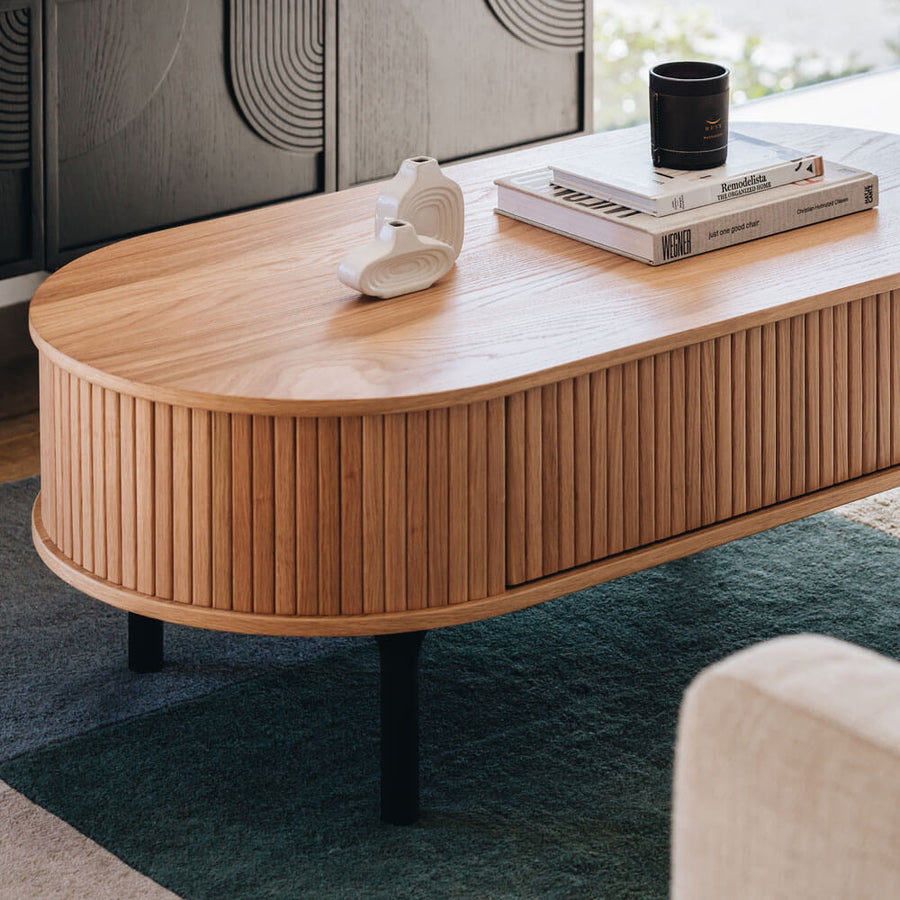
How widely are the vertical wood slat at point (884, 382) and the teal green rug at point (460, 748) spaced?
0.25m

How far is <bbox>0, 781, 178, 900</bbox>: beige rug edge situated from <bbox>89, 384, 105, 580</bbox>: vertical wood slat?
0.81 feet

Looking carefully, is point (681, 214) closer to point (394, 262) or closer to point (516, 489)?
point (394, 262)

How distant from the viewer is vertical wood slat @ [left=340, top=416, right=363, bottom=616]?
1.28 meters

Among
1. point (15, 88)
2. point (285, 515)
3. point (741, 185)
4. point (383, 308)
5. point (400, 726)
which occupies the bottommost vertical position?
point (400, 726)

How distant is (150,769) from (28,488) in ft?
2.63

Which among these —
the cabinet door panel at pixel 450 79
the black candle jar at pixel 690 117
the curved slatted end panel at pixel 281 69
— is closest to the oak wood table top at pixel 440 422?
the black candle jar at pixel 690 117

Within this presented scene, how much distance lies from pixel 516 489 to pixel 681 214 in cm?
45

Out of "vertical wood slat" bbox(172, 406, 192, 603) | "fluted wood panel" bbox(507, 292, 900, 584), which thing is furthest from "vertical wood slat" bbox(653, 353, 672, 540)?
"vertical wood slat" bbox(172, 406, 192, 603)

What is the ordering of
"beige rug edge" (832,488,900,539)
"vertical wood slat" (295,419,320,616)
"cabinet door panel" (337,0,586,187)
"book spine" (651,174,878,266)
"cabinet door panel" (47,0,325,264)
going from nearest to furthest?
"vertical wood slat" (295,419,320,616), "book spine" (651,174,878,266), "beige rug edge" (832,488,900,539), "cabinet door panel" (47,0,325,264), "cabinet door panel" (337,0,586,187)

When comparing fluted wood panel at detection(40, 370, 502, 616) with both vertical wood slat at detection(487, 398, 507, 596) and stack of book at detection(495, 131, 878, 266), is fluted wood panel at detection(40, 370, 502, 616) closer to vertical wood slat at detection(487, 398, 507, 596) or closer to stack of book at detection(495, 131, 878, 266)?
vertical wood slat at detection(487, 398, 507, 596)

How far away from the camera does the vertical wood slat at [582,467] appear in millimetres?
1365

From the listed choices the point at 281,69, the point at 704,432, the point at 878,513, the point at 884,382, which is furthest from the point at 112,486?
the point at 281,69

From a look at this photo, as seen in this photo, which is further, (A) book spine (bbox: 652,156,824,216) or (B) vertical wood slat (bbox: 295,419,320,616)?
(A) book spine (bbox: 652,156,824,216)

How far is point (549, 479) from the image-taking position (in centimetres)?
137
